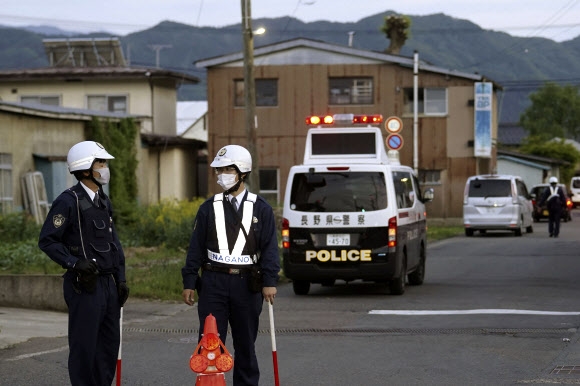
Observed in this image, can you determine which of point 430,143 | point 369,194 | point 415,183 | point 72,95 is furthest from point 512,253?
point 72,95

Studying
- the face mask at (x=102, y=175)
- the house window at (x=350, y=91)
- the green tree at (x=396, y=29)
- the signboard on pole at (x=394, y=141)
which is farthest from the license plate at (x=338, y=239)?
the green tree at (x=396, y=29)

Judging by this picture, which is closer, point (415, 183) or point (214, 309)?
point (214, 309)

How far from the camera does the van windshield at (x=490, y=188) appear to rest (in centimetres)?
3600

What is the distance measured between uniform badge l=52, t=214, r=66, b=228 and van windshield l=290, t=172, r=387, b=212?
927 cm

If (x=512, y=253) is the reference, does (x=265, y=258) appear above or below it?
above

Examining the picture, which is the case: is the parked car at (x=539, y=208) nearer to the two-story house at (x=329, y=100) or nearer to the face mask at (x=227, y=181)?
the two-story house at (x=329, y=100)

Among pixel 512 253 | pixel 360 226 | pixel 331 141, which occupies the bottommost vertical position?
pixel 512 253

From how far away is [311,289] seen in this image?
18500 mm

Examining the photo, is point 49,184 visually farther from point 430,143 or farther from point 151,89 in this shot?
point 430,143

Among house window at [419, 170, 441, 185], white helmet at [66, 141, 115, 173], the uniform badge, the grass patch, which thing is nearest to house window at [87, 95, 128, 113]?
house window at [419, 170, 441, 185]

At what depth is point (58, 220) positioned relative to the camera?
7.47 metres

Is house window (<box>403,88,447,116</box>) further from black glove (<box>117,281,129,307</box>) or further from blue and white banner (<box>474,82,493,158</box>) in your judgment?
black glove (<box>117,281,129,307</box>)

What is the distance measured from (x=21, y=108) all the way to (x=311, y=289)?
41.5 feet

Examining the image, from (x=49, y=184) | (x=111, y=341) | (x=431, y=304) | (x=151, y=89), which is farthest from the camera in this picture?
(x=151, y=89)
